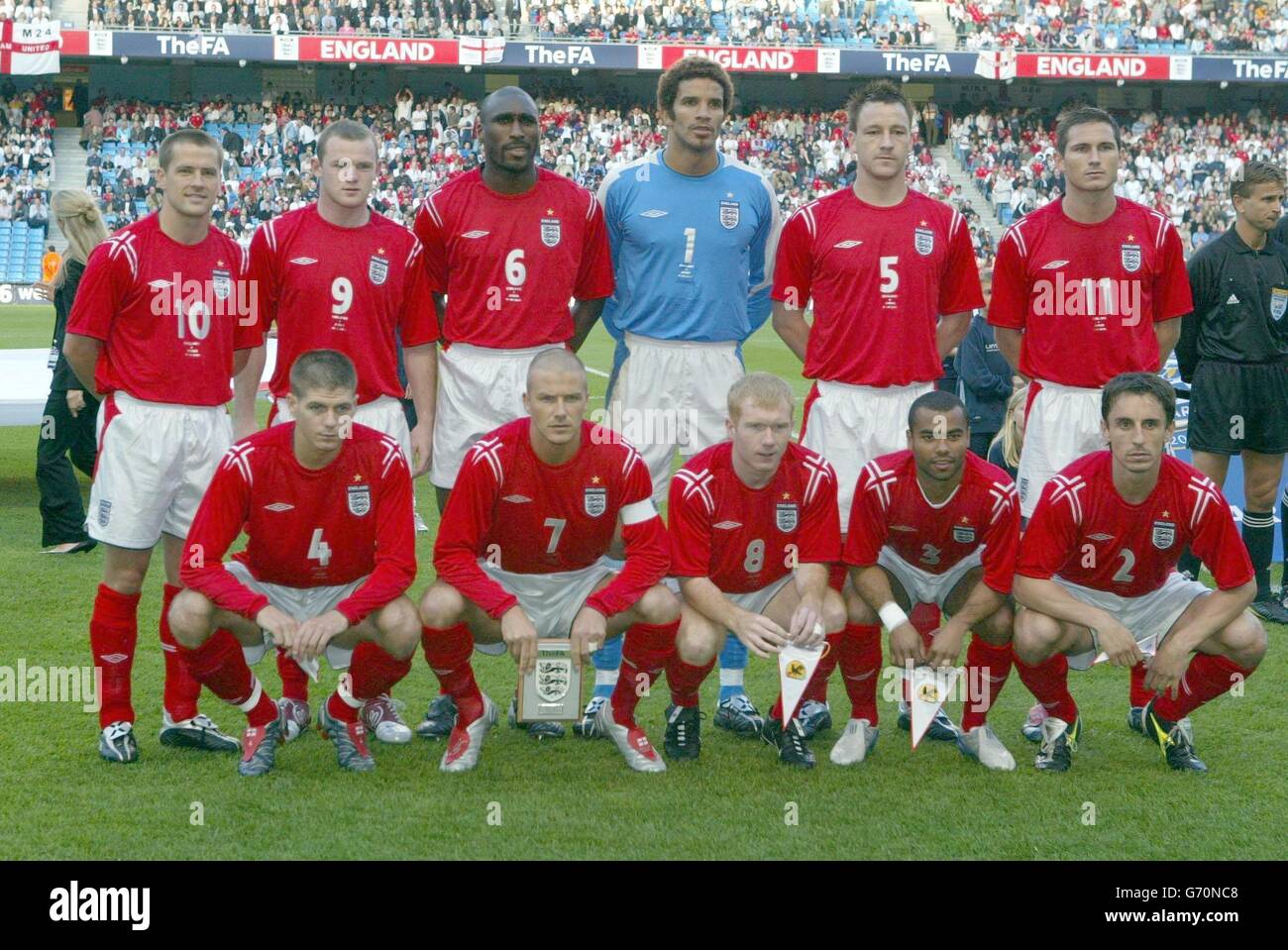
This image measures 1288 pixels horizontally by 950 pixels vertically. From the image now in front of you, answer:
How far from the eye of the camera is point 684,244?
5.29 m

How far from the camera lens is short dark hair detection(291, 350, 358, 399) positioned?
446cm

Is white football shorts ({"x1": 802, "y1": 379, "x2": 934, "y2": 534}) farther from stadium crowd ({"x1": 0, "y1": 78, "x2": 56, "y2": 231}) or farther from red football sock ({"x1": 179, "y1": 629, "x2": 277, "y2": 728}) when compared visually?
stadium crowd ({"x1": 0, "y1": 78, "x2": 56, "y2": 231})

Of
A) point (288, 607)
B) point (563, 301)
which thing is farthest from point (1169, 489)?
point (288, 607)

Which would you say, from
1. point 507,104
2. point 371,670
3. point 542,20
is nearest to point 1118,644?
point 371,670

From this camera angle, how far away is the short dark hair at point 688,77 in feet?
17.1

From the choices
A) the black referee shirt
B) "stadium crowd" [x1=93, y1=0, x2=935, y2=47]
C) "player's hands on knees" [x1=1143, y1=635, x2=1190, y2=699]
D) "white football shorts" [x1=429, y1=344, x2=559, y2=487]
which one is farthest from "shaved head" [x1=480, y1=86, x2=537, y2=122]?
"stadium crowd" [x1=93, y1=0, x2=935, y2=47]

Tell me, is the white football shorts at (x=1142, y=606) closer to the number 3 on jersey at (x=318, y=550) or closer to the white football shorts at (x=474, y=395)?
the white football shorts at (x=474, y=395)

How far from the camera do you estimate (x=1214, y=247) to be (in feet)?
21.7

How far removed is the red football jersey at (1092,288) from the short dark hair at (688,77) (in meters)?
1.14

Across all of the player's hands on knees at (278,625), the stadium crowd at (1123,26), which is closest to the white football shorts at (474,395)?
the player's hands on knees at (278,625)

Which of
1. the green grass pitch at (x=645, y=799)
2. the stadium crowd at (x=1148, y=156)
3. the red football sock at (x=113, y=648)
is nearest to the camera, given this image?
the green grass pitch at (x=645, y=799)

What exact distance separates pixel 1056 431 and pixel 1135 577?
0.67 meters

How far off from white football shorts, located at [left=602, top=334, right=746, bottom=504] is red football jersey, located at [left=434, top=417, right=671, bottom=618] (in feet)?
1.92

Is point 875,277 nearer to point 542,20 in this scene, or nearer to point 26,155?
point 26,155
